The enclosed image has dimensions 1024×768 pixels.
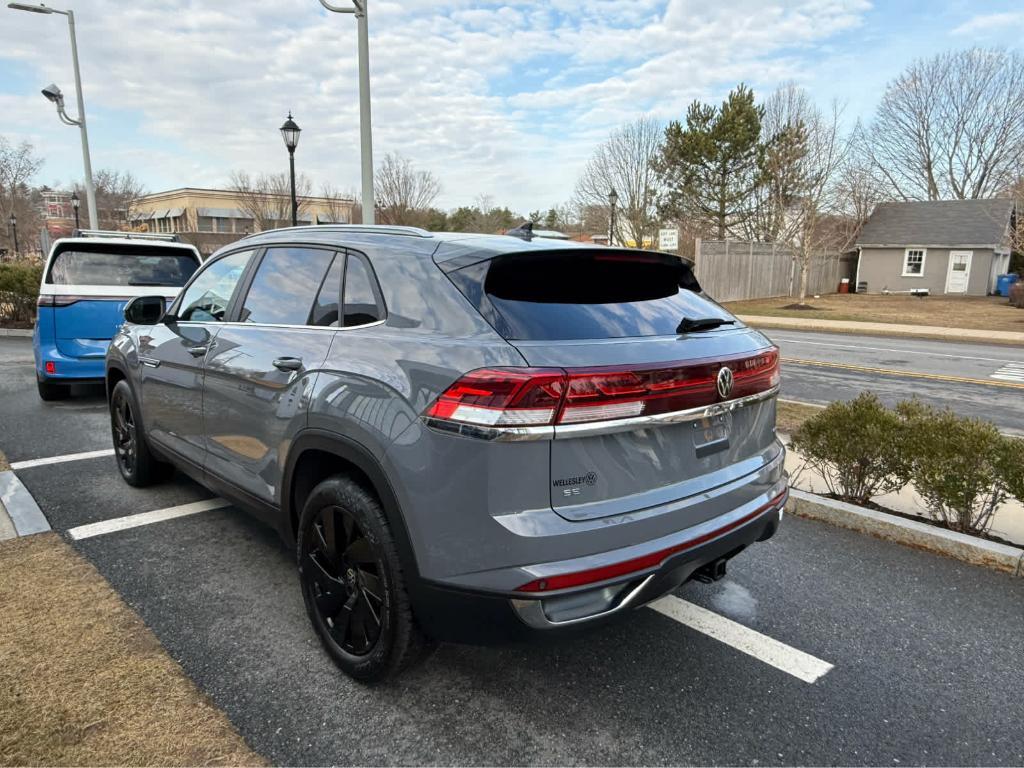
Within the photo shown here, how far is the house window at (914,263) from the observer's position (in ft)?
122

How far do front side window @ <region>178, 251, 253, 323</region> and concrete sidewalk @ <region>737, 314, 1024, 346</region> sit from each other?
13.8m

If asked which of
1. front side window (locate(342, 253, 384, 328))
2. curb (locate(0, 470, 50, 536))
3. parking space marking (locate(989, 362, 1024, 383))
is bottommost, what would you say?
parking space marking (locate(989, 362, 1024, 383))

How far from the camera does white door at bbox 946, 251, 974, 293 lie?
118 feet

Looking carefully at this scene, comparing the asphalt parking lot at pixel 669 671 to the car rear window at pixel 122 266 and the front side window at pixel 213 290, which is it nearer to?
the front side window at pixel 213 290

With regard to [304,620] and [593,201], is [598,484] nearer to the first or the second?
[304,620]

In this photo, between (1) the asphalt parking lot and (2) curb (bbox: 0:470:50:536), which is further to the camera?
(2) curb (bbox: 0:470:50:536)

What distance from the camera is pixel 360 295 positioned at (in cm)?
266

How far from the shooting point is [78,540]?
12.7ft

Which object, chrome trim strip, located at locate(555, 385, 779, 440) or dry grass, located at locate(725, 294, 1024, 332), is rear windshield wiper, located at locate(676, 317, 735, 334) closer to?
chrome trim strip, located at locate(555, 385, 779, 440)

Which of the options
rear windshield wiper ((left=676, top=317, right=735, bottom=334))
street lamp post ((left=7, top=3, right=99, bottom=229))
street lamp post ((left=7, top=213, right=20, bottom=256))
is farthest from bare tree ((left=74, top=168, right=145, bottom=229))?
rear windshield wiper ((left=676, top=317, right=735, bottom=334))

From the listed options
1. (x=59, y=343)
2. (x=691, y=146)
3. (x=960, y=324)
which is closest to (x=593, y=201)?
(x=691, y=146)

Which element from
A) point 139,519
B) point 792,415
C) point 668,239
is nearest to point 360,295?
point 139,519

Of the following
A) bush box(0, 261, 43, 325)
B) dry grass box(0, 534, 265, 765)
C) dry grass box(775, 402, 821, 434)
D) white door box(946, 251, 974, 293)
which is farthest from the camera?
white door box(946, 251, 974, 293)

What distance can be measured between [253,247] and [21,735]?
2357mm
